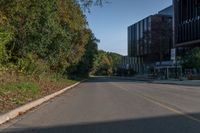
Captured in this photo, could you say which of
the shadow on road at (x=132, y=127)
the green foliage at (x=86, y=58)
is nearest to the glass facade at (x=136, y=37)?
the green foliage at (x=86, y=58)

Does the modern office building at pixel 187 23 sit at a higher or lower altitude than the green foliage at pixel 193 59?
higher

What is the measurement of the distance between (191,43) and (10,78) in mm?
81486

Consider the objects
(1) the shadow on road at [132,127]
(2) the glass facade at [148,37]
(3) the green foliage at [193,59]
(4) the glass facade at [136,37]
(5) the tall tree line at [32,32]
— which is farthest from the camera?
(4) the glass facade at [136,37]

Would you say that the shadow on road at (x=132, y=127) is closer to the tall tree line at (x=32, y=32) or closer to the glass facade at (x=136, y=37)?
the tall tree line at (x=32, y=32)

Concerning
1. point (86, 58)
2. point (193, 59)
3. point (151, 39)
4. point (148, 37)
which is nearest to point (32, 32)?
point (193, 59)

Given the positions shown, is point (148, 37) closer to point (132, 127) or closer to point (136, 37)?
point (136, 37)

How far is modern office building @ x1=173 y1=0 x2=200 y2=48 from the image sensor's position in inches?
4082

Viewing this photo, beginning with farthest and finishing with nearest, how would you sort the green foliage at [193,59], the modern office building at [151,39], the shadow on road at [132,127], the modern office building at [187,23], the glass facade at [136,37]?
the glass facade at [136,37] < the modern office building at [151,39] < the modern office building at [187,23] < the green foliage at [193,59] < the shadow on road at [132,127]

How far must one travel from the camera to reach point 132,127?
13.0m

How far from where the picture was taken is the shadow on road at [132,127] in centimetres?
1227

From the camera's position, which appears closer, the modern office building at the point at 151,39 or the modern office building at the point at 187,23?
the modern office building at the point at 187,23

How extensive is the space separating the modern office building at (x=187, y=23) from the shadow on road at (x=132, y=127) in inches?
3542

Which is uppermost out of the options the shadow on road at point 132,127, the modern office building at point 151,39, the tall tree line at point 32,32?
the modern office building at point 151,39

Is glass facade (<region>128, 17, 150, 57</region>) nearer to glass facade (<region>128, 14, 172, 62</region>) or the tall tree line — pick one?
glass facade (<region>128, 14, 172, 62</region>)
